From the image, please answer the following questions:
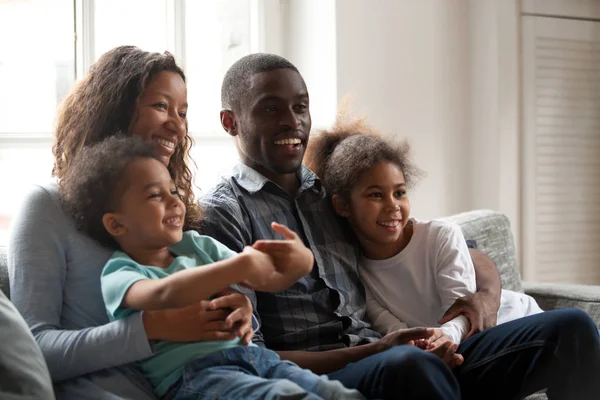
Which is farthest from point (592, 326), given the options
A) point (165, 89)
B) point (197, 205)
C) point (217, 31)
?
point (217, 31)

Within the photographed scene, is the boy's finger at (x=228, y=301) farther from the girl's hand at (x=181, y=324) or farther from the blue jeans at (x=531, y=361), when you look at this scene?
the blue jeans at (x=531, y=361)

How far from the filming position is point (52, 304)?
1541 mm

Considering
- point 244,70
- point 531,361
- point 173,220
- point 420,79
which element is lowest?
point 531,361

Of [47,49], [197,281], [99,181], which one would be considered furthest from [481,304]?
[47,49]

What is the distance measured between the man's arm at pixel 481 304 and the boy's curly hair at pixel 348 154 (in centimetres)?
31

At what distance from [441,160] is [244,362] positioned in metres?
1.98

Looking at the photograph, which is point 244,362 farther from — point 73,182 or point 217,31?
point 217,31

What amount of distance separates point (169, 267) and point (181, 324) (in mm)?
138

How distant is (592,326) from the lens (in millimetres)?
1761

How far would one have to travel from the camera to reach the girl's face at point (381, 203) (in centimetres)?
195

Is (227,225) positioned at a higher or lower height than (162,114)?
lower

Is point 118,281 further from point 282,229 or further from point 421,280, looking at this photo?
point 421,280

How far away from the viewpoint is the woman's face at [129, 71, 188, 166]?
172 cm

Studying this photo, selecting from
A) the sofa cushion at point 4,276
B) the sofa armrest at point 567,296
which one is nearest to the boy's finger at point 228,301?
the sofa cushion at point 4,276
